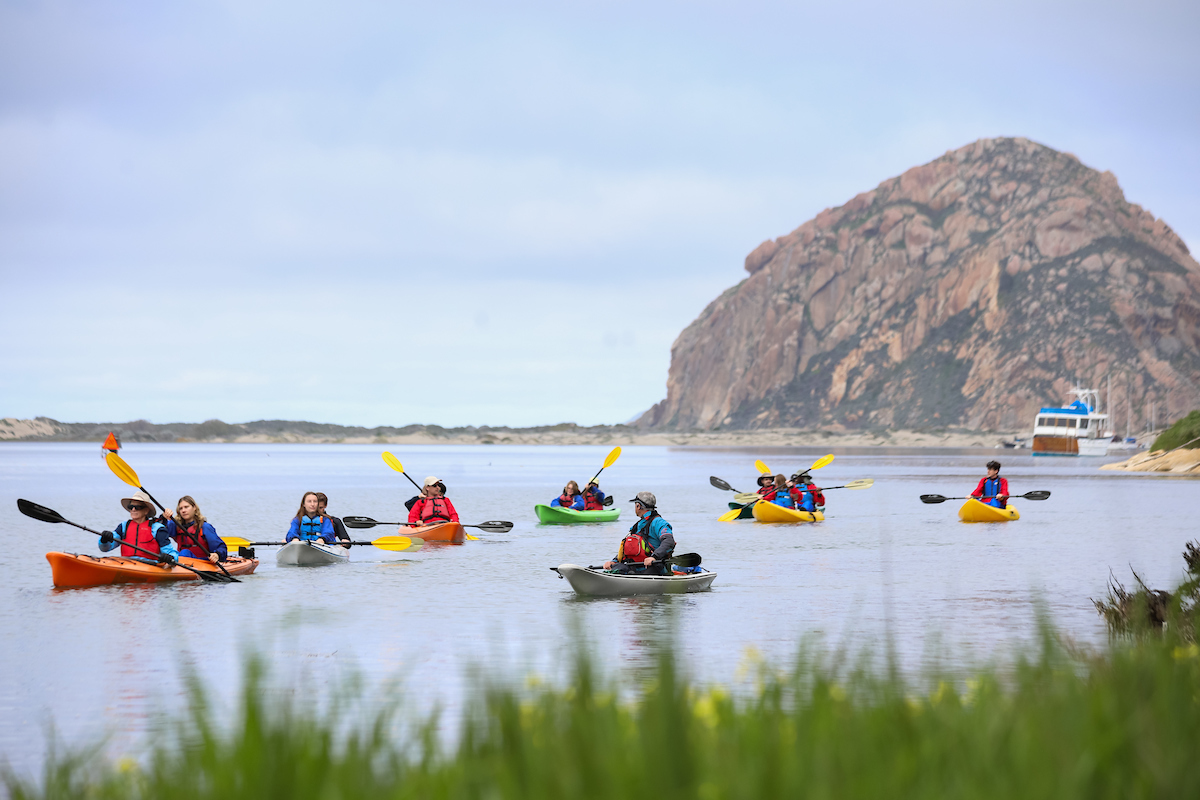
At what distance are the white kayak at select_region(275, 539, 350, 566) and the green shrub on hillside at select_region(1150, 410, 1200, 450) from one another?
56.4m

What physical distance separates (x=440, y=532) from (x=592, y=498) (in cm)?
799

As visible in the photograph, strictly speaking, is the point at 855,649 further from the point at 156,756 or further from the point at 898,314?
the point at 898,314

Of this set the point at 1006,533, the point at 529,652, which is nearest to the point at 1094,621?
the point at 529,652

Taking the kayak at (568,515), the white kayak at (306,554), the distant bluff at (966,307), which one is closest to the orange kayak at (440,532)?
the white kayak at (306,554)

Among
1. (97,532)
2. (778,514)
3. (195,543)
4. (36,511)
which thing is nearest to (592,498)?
(778,514)

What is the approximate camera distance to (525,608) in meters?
17.9

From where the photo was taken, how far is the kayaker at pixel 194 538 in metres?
20.7

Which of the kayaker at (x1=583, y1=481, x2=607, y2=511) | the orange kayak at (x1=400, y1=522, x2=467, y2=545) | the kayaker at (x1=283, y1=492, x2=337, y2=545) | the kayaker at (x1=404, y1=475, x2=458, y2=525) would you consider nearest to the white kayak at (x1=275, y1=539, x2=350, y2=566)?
the kayaker at (x1=283, y1=492, x2=337, y2=545)

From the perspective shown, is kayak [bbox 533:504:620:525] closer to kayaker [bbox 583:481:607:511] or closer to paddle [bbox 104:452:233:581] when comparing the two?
kayaker [bbox 583:481:607:511]

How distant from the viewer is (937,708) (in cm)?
566

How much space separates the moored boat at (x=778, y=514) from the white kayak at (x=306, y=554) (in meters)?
14.0

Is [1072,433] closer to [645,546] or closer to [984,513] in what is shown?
[984,513]

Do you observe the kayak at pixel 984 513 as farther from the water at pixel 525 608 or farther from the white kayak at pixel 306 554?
the white kayak at pixel 306 554

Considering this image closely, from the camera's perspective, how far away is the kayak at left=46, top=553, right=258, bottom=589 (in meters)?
19.7
